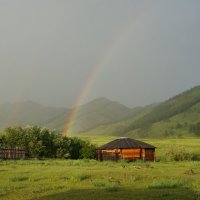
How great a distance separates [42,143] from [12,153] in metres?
12.5

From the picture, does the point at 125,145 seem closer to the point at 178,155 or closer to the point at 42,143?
the point at 178,155

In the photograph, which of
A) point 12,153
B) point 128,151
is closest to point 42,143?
point 12,153

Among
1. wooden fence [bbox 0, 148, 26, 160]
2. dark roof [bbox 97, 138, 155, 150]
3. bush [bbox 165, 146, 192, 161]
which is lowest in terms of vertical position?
bush [bbox 165, 146, 192, 161]

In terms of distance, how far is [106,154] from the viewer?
75438 millimetres

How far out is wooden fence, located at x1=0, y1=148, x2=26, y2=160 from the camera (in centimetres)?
6213

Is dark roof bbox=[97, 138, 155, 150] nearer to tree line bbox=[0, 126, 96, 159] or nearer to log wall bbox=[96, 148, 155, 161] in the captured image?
log wall bbox=[96, 148, 155, 161]

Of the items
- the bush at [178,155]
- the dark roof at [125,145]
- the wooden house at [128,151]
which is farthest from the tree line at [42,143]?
the bush at [178,155]

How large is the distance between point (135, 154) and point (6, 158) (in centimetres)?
2377

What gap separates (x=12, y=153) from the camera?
6481cm

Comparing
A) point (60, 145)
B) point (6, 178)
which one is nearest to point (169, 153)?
point (60, 145)

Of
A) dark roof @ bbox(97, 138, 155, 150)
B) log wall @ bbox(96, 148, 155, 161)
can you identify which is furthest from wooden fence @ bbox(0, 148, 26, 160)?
dark roof @ bbox(97, 138, 155, 150)

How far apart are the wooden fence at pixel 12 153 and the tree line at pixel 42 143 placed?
4775mm

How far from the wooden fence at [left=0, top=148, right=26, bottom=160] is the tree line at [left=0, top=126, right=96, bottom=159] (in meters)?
4.78

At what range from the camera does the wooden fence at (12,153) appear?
204ft
